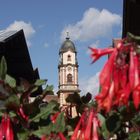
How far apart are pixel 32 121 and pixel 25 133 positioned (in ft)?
0.43

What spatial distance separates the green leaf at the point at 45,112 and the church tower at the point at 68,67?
118 metres

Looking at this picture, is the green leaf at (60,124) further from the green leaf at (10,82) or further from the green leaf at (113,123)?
the green leaf at (10,82)

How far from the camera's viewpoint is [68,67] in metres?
126

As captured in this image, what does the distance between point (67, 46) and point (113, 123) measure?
126811 mm

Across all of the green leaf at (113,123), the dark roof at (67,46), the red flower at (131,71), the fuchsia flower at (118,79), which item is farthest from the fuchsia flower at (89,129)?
the dark roof at (67,46)

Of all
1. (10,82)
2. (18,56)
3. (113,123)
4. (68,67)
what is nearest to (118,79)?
(113,123)

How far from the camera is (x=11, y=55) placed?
452 inches

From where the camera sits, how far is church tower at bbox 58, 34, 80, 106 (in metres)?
124

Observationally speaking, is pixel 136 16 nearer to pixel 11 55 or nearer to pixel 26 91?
pixel 11 55

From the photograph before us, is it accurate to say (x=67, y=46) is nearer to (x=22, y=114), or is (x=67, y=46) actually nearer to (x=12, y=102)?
(x=22, y=114)

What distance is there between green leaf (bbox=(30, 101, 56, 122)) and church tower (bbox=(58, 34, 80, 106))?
118 metres

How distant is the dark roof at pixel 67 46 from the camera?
129 meters

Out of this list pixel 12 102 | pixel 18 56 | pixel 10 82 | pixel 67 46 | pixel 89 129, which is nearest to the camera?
pixel 89 129

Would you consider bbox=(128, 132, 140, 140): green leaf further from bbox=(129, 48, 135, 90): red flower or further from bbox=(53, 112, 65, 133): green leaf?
bbox=(129, 48, 135, 90): red flower
